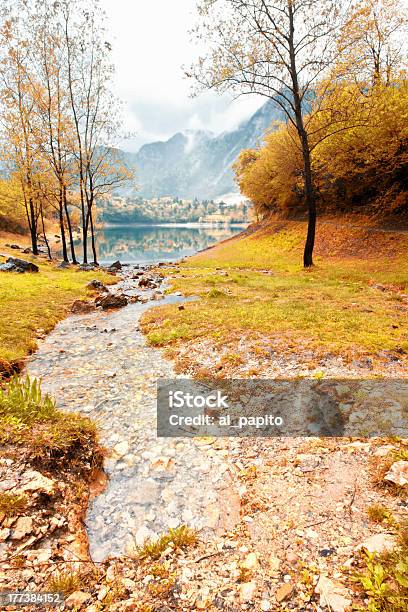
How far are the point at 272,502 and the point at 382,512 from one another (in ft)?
4.95

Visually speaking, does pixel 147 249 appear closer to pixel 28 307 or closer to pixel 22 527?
pixel 28 307

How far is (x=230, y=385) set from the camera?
844cm

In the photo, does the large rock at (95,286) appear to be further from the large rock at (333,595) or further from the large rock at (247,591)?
the large rock at (333,595)

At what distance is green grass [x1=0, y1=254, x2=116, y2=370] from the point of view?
458 inches

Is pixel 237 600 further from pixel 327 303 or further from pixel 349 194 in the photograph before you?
pixel 349 194

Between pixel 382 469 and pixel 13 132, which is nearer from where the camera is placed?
pixel 382 469

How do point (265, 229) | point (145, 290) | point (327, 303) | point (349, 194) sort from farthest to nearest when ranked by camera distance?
point (265, 229), point (349, 194), point (145, 290), point (327, 303)

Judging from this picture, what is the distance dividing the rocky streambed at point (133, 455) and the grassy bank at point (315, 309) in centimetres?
247

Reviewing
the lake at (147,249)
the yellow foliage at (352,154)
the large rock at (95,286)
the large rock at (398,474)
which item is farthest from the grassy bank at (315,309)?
the lake at (147,249)

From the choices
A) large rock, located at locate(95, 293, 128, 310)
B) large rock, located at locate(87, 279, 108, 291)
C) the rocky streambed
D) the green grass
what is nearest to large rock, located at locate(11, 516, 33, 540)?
the rocky streambed

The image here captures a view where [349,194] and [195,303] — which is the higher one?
[349,194]

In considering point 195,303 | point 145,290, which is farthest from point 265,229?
point 195,303

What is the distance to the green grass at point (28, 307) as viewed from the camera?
1164 cm

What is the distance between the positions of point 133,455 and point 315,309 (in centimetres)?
1026
